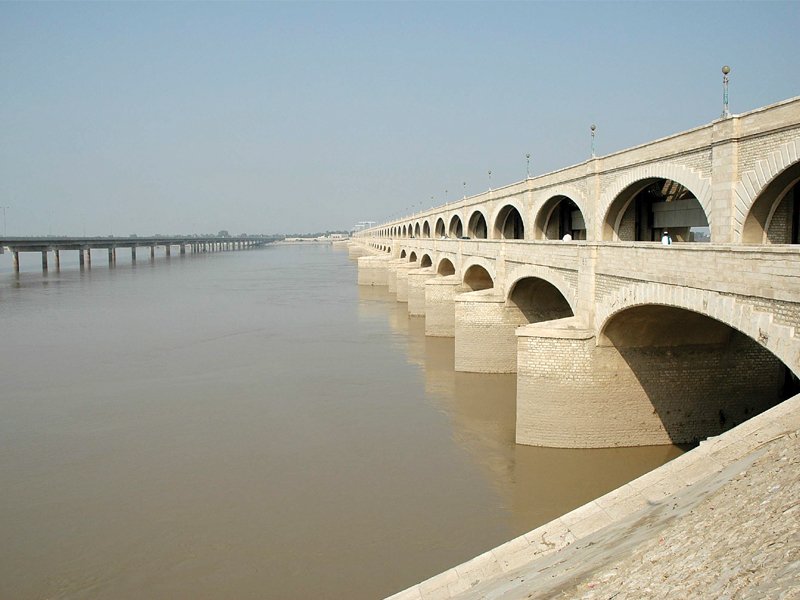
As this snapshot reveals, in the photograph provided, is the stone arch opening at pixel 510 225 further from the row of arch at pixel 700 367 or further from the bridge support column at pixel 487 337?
the row of arch at pixel 700 367

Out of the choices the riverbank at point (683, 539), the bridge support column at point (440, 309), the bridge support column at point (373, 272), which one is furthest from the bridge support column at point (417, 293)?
the riverbank at point (683, 539)

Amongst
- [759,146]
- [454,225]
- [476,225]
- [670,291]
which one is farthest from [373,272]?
[759,146]

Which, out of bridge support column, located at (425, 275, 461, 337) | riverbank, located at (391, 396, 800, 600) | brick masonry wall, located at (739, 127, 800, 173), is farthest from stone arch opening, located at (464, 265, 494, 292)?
riverbank, located at (391, 396, 800, 600)

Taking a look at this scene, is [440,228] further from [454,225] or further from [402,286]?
[402,286]

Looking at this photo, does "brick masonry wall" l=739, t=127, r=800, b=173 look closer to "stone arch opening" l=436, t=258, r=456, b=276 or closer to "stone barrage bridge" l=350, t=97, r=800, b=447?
"stone barrage bridge" l=350, t=97, r=800, b=447

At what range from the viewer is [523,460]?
49.5 ft

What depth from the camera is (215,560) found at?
10.7 meters

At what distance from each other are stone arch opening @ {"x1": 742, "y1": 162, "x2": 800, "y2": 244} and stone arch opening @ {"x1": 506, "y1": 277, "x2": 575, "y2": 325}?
36.0 feet

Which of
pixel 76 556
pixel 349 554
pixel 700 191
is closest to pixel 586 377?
pixel 700 191

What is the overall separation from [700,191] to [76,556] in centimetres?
1313

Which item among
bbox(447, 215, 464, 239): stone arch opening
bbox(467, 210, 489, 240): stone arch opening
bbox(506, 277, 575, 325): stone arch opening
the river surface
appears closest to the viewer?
the river surface

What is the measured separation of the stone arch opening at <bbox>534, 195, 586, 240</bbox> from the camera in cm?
2519

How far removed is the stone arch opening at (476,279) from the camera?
30728 millimetres

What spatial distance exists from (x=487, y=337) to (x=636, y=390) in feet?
29.3
